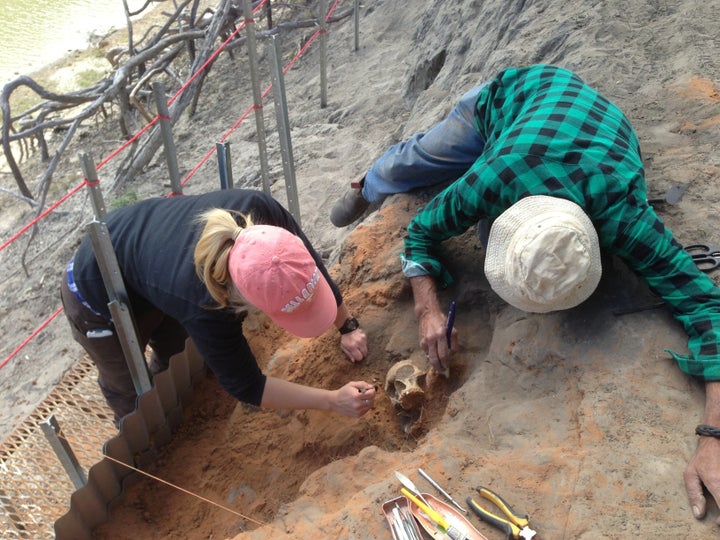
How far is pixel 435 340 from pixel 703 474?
101 centimetres

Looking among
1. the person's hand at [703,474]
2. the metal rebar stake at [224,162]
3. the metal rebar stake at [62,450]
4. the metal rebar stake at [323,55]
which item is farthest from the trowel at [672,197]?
the metal rebar stake at [323,55]

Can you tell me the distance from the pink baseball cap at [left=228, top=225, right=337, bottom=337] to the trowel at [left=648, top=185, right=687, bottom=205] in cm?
151

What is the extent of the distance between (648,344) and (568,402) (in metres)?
0.34

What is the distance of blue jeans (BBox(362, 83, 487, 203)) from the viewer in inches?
106

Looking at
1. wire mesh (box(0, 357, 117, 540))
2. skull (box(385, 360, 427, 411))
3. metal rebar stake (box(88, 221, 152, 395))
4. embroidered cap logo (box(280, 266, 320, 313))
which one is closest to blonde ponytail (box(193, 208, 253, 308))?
embroidered cap logo (box(280, 266, 320, 313))

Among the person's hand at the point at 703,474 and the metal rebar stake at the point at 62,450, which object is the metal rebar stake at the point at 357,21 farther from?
the person's hand at the point at 703,474

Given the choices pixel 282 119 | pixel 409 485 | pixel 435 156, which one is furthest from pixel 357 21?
pixel 409 485

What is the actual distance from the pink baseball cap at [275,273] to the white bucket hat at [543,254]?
0.60 m

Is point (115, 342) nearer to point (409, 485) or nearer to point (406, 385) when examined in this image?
point (406, 385)

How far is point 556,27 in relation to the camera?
381 centimetres

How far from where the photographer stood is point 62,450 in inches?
86.5

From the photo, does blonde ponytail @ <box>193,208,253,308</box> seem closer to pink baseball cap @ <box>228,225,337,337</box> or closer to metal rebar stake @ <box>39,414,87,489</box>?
pink baseball cap @ <box>228,225,337,337</box>

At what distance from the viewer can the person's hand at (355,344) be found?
2.66 m

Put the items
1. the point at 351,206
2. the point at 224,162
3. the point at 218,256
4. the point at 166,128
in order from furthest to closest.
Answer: the point at 351,206, the point at 224,162, the point at 166,128, the point at 218,256
